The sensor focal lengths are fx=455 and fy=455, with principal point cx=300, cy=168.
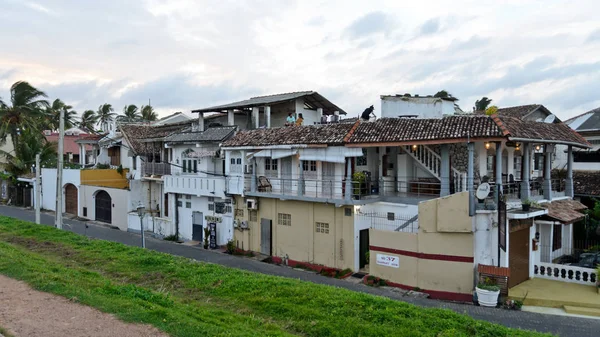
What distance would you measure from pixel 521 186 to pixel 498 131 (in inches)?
136

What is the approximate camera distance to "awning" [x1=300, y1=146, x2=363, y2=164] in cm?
1867

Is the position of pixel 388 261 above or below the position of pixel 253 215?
below

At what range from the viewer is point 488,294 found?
47.5 ft

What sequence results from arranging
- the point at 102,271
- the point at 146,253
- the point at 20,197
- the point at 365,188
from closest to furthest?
the point at 102,271
the point at 146,253
the point at 365,188
the point at 20,197

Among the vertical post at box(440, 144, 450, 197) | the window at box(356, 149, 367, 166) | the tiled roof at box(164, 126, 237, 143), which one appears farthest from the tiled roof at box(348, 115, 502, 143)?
the tiled roof at box(164, 126, 237, 143)

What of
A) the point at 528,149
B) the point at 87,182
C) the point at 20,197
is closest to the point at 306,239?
the point at 528,149

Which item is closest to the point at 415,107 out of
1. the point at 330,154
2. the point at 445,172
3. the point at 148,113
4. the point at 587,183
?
the point at 445,172

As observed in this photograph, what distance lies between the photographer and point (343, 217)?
19.2 m

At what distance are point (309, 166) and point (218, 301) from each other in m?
10.2

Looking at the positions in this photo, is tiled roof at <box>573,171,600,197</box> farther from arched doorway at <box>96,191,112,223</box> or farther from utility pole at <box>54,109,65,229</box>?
arched doorway at <box>96,191,112,223</box>

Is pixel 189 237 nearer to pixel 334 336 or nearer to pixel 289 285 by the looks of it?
pixel 289 285

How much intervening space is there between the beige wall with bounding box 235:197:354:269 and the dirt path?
1112 centimetres

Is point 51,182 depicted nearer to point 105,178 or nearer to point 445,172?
point 105,178

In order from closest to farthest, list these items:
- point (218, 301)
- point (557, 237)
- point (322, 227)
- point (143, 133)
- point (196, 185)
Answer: point (218, 301) < point (322, 227) < point (557, 237) < point (196, 185) < point (143, 133)
